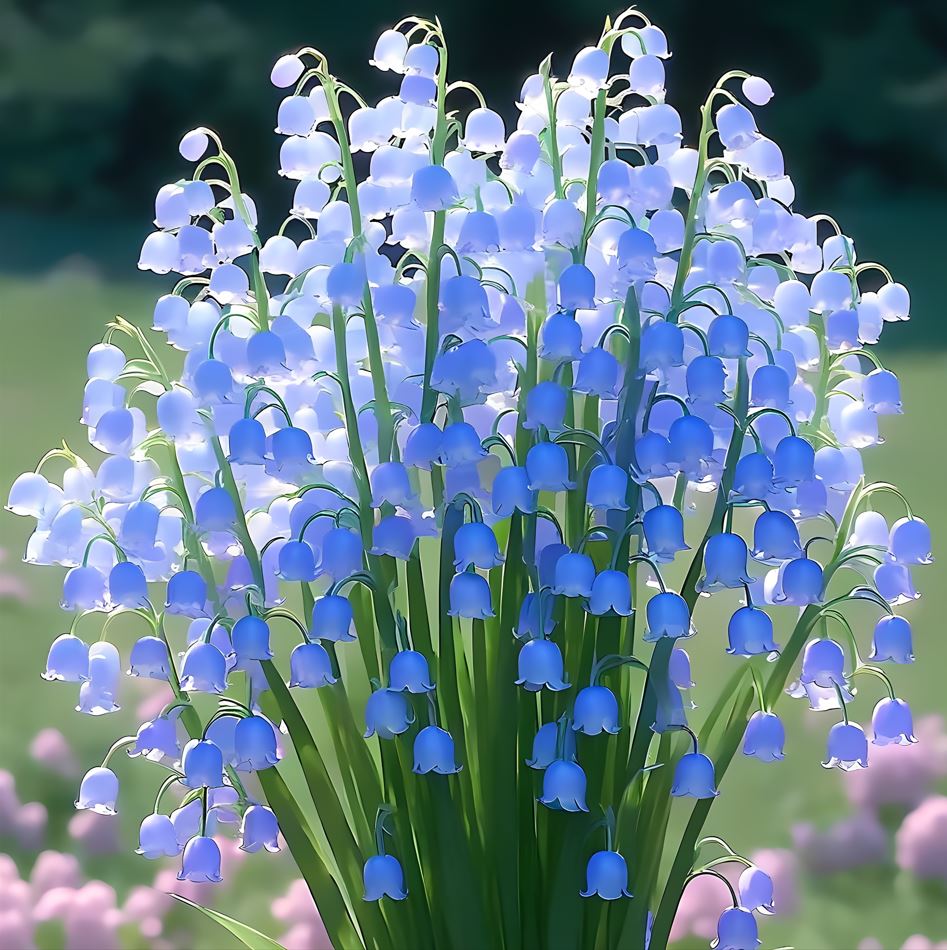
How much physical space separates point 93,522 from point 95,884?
2.41 feet

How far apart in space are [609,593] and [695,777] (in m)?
0.15

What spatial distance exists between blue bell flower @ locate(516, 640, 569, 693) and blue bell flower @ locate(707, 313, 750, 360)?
207 mm

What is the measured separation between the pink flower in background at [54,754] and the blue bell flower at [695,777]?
1026 millimetres

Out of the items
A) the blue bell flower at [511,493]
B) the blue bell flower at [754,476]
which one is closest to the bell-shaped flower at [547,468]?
the blue bell flower at [511,493]

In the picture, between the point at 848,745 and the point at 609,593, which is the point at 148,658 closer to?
the point at 609,593

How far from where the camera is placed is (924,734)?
168 centimetres

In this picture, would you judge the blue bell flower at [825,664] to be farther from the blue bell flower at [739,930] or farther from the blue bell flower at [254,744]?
the blue bell flower at [254,744]

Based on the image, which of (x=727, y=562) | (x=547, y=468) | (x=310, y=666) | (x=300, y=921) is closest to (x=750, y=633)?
(x=727, y=562)

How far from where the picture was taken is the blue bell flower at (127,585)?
2.89 feet

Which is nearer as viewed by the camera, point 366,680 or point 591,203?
point 591,203

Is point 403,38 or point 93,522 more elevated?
point 403,38

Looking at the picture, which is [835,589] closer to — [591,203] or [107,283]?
[591,203]

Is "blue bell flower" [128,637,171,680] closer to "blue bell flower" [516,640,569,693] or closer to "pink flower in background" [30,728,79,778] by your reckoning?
"blue bell flower" [516,640,569,693]

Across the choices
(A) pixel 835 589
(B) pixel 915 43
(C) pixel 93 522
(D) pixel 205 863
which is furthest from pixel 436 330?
(B) pixel 915 43
